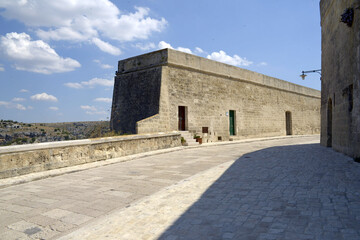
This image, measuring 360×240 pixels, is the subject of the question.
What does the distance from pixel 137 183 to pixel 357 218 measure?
3615mm

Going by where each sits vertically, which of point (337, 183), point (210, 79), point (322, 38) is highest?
point (322, 38)

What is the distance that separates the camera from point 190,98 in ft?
48.0

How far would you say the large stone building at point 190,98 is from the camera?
13.5 m

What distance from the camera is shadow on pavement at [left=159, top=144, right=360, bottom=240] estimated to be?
2699 millimetres

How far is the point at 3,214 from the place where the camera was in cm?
357

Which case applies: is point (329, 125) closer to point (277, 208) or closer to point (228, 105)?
point (228, 105)

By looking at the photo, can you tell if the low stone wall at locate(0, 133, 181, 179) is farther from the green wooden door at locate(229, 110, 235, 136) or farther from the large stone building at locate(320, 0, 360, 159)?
the green wooden door at locate(229, 110, 235, 136)

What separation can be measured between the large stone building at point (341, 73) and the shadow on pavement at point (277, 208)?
2383mm

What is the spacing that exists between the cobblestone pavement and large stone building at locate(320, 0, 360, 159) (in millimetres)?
1879

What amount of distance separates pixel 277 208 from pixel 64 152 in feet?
17.9

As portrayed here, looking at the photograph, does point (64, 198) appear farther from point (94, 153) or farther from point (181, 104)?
point (181, 104)

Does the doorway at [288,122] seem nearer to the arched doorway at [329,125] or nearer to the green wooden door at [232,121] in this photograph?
the green wooden door at [232,121]

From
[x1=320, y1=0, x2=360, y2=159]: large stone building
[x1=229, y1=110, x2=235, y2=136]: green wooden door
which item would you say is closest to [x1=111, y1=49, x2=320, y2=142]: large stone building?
[x1=229, y1=110, x2=235, y2=136]: green wooden door

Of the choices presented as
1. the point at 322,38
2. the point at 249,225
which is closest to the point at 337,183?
the point at 249,225
